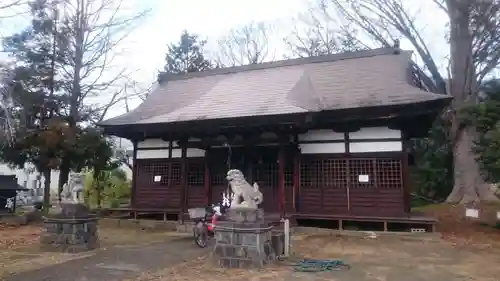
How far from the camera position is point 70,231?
8680 mm

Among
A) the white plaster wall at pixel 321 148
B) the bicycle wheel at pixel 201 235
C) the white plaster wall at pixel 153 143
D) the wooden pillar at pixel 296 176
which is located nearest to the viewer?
the bicycle wheel at pixel 201 235

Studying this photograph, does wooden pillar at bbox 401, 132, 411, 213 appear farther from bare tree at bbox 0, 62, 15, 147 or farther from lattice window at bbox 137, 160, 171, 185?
bare tree at bbox 0, 62, 15, 147

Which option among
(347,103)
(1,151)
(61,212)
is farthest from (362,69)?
(1,151)

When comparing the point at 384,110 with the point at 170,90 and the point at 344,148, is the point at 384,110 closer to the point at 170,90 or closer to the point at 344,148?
the point at 344,148

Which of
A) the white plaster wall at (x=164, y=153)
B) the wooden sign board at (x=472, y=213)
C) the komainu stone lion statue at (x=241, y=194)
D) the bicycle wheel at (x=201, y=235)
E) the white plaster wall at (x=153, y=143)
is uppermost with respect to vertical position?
the white plaster wall at (x=153, y=143)

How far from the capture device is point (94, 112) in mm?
17984

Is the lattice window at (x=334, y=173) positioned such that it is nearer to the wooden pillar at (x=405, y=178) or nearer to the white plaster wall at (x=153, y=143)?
the wooden pillar at (x=405, y=178)

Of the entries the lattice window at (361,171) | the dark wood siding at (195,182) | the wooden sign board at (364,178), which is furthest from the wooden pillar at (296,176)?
the dark wood siding at (195,182)

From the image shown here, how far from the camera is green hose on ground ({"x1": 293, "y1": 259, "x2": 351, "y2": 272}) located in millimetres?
6685

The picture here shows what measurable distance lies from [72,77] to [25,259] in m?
11.7

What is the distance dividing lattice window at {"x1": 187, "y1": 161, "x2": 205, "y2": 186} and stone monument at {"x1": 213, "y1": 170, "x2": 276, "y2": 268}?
715 centimetres

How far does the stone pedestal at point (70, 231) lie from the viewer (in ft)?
28.3

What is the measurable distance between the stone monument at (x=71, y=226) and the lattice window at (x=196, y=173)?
5520 millimetres

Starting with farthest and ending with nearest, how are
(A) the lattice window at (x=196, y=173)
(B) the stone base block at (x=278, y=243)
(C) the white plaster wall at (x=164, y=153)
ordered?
(C) the white plaster wall at (x=164, y=153) < (A) the lattice window at (x=196, y=173) < (B) the stone base block at (x=278, y=243)
